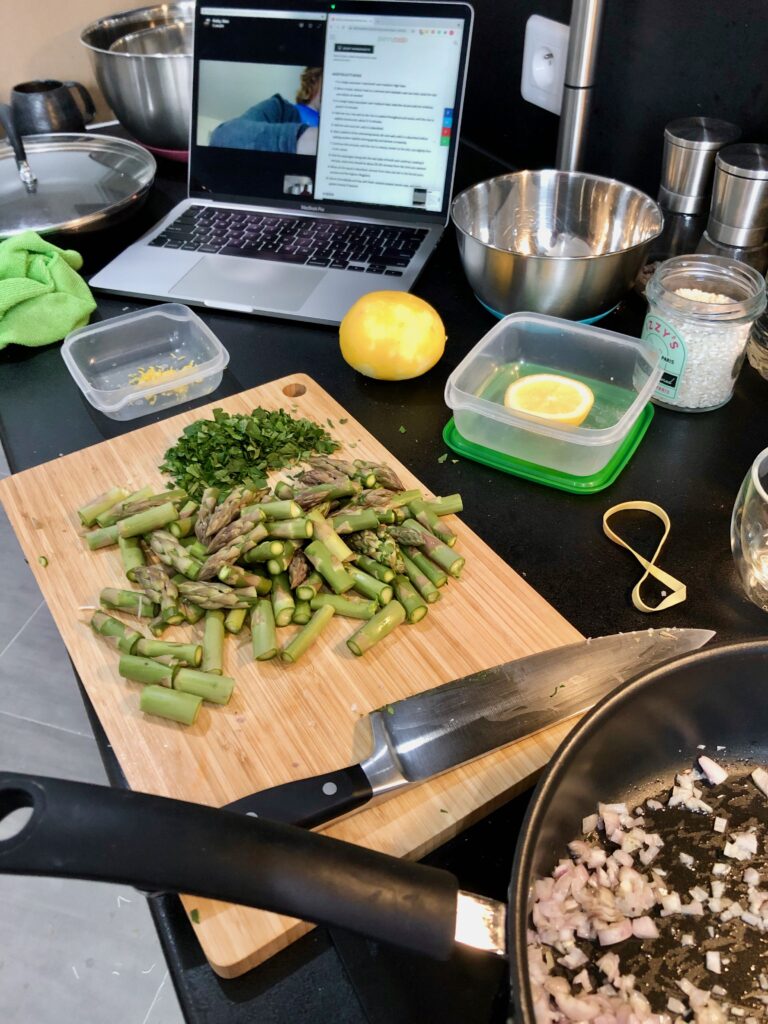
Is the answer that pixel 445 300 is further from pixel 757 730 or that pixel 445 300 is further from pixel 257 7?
pixel 757 730

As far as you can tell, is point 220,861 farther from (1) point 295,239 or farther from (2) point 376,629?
(1) point 295,239

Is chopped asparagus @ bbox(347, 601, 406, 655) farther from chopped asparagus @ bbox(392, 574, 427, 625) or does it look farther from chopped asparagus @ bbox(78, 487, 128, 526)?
chopped asparagus @ bbox(78, 487, 128, 526)

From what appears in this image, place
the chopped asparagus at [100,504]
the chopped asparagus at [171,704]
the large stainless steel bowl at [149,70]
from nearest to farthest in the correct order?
the chopped asparagus at [171,704] → the chopped asparagus at [100,504] → the large stainless steel bowl at [149,70]

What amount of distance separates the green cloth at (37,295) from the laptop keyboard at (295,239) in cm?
23

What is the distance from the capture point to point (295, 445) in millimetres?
1056

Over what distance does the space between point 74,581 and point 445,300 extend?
783mm

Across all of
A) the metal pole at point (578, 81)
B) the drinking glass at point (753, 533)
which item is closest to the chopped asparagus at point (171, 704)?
the drinking glass at point (753, 533)

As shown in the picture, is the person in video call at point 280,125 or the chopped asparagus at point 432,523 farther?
the person in video call at point 280,125

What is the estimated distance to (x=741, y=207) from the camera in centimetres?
106

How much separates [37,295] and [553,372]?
818 mm

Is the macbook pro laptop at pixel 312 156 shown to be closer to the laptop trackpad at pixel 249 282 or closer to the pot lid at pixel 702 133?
the laptop trackpad at pixel 249 282

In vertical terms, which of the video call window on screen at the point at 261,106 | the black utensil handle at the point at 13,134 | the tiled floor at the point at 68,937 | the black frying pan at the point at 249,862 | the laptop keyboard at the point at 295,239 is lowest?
the tiled floor at the point at 68,937

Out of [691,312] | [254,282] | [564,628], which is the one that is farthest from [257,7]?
[564,628]

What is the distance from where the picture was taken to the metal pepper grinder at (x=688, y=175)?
3.62 ft
